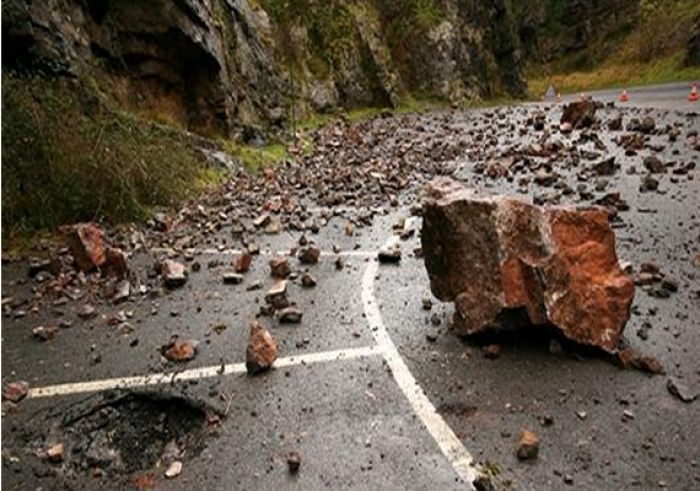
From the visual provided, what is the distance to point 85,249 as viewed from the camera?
696 centimetres

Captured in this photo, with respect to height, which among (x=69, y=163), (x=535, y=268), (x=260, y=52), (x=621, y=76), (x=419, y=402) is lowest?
(x=621, y=76)

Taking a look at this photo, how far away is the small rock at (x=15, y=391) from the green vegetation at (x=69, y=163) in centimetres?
378

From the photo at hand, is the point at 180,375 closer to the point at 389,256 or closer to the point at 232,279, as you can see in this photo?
the point at 232,279

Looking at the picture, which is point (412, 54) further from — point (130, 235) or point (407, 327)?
point (407, 327)

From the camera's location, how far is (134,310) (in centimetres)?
611

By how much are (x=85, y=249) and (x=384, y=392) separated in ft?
13.9

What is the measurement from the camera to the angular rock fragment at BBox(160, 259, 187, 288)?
669 cm

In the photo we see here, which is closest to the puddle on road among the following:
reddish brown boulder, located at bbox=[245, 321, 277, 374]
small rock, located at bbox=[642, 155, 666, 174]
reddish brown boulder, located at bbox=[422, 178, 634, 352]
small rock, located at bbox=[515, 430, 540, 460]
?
reddish brown boulder, located at bbox=[245, 321, 277, 374]

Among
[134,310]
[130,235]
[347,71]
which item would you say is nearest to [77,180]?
[130,235]

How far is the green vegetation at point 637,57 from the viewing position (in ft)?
126

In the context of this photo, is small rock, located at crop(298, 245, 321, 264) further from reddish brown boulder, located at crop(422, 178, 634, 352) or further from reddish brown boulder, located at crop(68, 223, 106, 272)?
reddish brown boulder, located at crop(422, 178, 634, 352)

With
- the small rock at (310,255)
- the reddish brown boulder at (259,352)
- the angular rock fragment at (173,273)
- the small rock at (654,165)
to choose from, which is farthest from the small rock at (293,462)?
the small rock at (654,165)

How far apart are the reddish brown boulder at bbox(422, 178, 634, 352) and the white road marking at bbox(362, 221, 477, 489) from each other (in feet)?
2.03

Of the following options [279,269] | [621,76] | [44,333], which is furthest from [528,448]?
[621,76]
